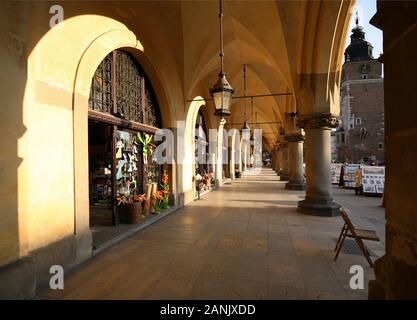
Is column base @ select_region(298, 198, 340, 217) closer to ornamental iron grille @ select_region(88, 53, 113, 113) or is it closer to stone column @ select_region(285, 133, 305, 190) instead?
stone column @ select_region(285, 133, 305, 190)

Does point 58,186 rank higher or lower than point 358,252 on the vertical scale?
higher

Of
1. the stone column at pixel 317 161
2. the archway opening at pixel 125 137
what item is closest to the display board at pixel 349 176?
the stone column at pixel 317 161

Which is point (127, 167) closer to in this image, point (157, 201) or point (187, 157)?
point (157, 201)

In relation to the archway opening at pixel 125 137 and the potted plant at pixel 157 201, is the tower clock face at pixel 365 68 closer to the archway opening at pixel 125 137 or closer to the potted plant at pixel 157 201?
the archway opening at pixel 125 137

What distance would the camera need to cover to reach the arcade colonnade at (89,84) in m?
2.74

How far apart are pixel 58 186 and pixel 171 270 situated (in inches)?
75.8

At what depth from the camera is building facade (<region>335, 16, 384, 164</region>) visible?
4444 centimetres

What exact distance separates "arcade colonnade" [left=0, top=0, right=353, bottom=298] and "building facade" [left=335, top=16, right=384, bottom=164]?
44081 millimetres

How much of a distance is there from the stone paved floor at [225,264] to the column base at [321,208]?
1.39 feet

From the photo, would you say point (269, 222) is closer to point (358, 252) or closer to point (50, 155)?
point (358, 252)

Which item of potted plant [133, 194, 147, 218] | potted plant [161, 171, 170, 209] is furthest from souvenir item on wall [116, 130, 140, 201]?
potted plant [161, 171, 170, 209]

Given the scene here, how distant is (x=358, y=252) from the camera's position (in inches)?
156

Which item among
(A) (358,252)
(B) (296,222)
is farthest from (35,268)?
(B) (296,222)
